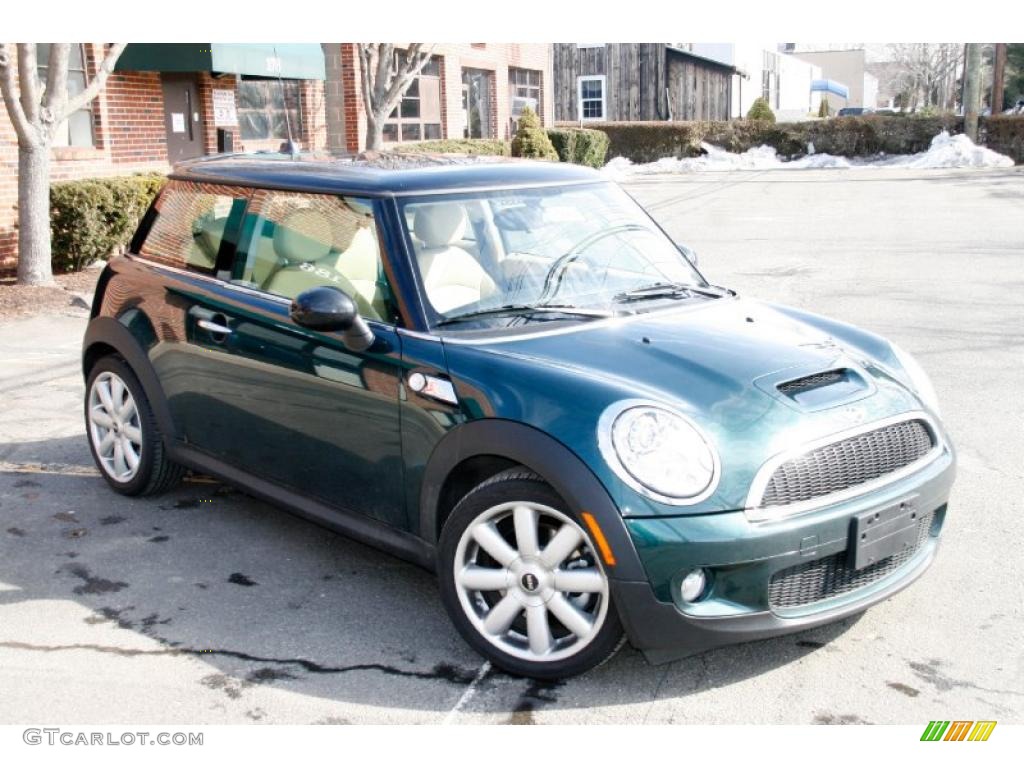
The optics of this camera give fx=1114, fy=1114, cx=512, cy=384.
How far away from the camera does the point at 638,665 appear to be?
12.0 ft

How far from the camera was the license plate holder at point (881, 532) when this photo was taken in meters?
3.38

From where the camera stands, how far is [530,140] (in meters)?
27.0

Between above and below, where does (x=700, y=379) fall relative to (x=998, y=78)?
below

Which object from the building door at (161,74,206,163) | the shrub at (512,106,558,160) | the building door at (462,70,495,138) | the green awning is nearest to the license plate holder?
the green awning

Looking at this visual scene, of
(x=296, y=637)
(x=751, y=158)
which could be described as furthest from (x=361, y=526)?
(x=751, y=158)

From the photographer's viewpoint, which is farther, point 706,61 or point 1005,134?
point 706,61

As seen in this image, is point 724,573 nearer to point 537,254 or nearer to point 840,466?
point 840,466

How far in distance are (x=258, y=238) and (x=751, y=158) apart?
34440mm

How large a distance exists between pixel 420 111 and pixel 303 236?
70.3ft

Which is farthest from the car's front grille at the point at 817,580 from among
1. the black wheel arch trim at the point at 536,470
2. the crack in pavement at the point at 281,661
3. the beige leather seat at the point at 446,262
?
the beige leather seat at the point at 446,262

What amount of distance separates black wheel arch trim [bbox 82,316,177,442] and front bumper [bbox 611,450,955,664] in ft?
8.66

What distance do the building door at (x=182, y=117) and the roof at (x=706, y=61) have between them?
31.8 metres

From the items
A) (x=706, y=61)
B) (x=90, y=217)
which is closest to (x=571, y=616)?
(x=90, y=217)
